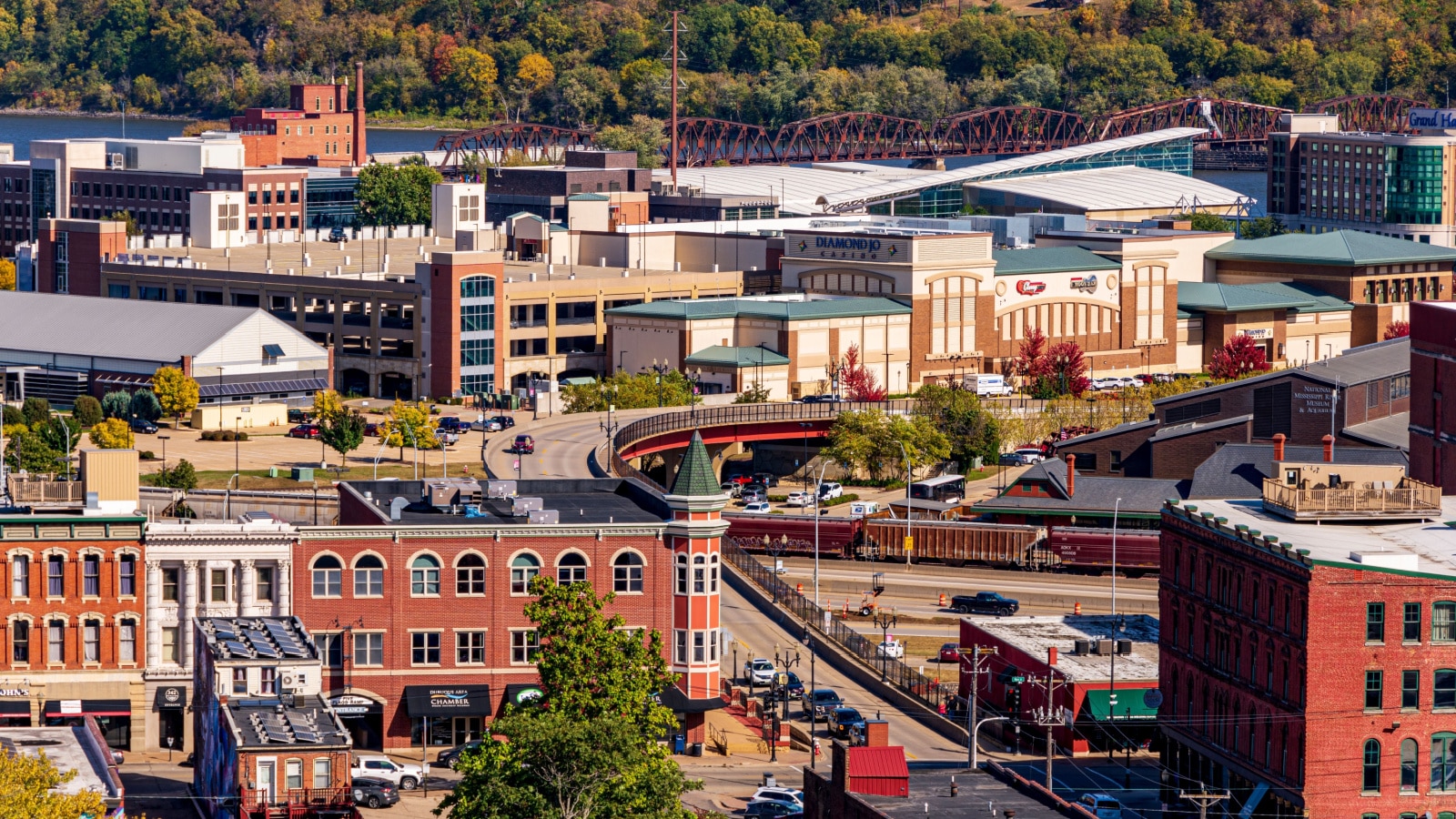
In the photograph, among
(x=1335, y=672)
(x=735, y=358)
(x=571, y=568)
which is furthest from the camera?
(x=735, y=358)

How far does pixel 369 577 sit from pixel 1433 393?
44080 millimetres

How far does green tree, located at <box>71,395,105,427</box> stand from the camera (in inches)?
Answer: 5989

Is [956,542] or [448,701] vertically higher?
[448,701]

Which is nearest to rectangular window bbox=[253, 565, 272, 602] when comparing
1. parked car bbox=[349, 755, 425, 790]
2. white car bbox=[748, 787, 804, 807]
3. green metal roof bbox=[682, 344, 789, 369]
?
parked car bbox=[349, 755, 425, 790]

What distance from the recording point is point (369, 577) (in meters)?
87.2

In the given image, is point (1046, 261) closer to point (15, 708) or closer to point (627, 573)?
point (627, 573)

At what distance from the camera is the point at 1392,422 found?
139625 millimetres

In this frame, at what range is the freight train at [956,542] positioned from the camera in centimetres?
12675

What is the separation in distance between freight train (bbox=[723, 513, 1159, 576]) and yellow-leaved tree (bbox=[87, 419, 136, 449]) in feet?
105

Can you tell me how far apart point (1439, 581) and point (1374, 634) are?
2.20 metres

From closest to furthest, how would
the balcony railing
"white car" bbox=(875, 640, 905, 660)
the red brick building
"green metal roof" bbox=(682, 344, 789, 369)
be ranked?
the balcony railing
the red brick building
"white car" bbox=(875, 640, 905, 660)
"green metal roof" bbox=(682, 344, 789, 369)

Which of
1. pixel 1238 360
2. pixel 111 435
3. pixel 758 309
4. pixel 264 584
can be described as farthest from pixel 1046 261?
pixel 264 584

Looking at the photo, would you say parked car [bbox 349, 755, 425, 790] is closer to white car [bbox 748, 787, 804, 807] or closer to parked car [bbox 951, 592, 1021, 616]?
white car [bbox 748, 787, 804, 807]

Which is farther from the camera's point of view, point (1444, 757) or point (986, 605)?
point (986, 605)
